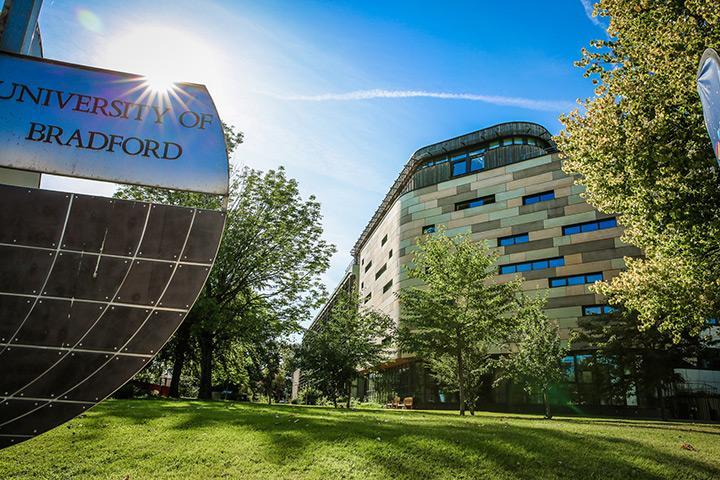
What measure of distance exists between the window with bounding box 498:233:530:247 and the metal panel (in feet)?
137

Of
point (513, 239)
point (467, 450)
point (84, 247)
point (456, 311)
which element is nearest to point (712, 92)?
point (84, 247)

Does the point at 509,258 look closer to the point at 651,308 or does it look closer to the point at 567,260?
the point at 567,260

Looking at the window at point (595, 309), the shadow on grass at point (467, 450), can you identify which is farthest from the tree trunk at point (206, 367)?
the window at point (595, 309)

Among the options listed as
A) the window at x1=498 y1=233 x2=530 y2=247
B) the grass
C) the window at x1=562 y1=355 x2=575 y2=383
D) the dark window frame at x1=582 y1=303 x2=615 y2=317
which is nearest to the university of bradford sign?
the grass

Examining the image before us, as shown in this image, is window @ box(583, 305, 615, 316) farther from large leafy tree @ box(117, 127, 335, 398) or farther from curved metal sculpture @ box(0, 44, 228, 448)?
curved metal sculpture @ box(0, 44, 228, 448)

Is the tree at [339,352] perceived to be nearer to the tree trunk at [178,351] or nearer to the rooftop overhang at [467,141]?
the tree trunk at [178,351]

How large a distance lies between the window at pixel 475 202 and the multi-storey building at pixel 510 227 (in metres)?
0.10

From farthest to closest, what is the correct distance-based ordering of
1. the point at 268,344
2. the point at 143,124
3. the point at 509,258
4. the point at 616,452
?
the point at 509,258, the point at 268,344, the point at 616,452, the point at 143,124

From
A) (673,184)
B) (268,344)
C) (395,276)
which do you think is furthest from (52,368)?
(395,276)

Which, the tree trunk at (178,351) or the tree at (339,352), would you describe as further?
the tree trunk at (178,351)

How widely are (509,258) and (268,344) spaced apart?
83.5 ft

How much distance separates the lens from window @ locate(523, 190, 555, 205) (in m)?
41.7

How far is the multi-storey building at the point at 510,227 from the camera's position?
3766 centimetres

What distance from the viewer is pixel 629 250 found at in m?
36.7
